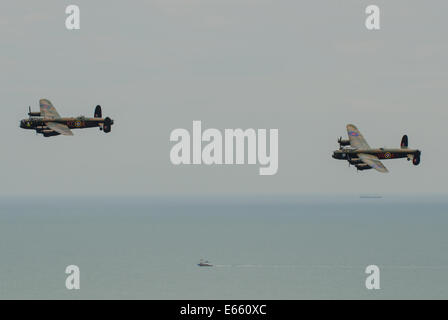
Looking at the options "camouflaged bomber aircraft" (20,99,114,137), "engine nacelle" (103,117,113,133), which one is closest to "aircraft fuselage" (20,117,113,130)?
"camouflaged bomber aircraft" (20,99,114,137)

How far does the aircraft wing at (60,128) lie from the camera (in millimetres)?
77656

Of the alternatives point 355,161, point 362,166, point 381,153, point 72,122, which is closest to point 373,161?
point 362,166

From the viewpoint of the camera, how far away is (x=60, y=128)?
79.8m

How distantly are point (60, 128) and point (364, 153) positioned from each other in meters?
44.2

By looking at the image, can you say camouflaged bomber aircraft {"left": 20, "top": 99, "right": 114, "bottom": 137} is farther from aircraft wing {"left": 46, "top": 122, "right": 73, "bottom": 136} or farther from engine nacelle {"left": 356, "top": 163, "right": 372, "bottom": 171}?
engine nacelle {"left": 356, "top": 163, "right": 372, "bottom": 171}

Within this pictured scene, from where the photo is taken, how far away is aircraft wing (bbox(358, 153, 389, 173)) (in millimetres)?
78581

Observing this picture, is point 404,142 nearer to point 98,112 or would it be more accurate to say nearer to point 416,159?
point 416,159

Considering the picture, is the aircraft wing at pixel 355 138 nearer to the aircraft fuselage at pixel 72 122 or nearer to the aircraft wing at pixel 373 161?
the aircraft wing at pixel 373 161

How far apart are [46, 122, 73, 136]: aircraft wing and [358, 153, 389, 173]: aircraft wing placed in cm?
4162

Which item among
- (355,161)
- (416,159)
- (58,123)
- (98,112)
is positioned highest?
(98,112)
